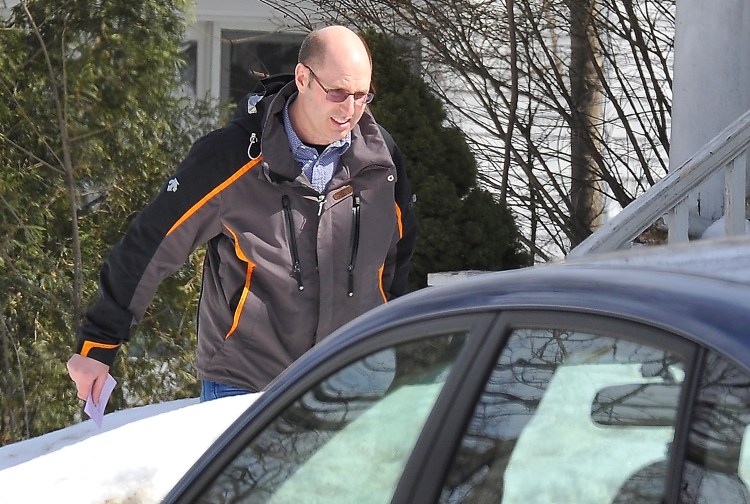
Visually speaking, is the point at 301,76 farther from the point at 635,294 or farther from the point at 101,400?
the point at 635,294

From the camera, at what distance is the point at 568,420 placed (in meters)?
1.57

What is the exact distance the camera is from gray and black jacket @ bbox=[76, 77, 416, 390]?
328 centimetres

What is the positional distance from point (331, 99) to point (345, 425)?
5.05 feet

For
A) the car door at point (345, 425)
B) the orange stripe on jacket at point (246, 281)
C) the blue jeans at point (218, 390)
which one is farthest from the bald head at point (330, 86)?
the car door at point (345, 425)

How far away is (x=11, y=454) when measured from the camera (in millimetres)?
4457

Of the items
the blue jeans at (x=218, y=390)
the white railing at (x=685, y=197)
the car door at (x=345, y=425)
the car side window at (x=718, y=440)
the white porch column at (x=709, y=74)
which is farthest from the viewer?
the white porch column at (x=709, y=74)

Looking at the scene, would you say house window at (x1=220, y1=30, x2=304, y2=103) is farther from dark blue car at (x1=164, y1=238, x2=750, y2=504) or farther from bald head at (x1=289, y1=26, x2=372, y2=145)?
dark blue car at (x1=164, y1=238, x2=750, y2=504)

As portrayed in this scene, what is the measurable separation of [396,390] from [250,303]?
5.12ft

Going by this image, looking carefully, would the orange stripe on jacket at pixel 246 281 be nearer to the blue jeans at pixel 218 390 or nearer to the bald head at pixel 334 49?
the blue jeans at pixel 218 390

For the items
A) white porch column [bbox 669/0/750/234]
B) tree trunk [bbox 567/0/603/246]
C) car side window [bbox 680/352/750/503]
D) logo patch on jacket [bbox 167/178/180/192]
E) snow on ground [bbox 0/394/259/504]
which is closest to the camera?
car side window [bbox 680/352/750/503]

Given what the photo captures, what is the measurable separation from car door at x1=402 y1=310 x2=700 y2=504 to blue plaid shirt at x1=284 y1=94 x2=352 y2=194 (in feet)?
A: 5.56

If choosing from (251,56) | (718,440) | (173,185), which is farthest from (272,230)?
(251,56)

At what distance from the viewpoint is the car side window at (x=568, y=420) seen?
145cm

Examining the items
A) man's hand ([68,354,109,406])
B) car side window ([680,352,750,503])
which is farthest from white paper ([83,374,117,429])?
car side window ([680,352,750,503])
